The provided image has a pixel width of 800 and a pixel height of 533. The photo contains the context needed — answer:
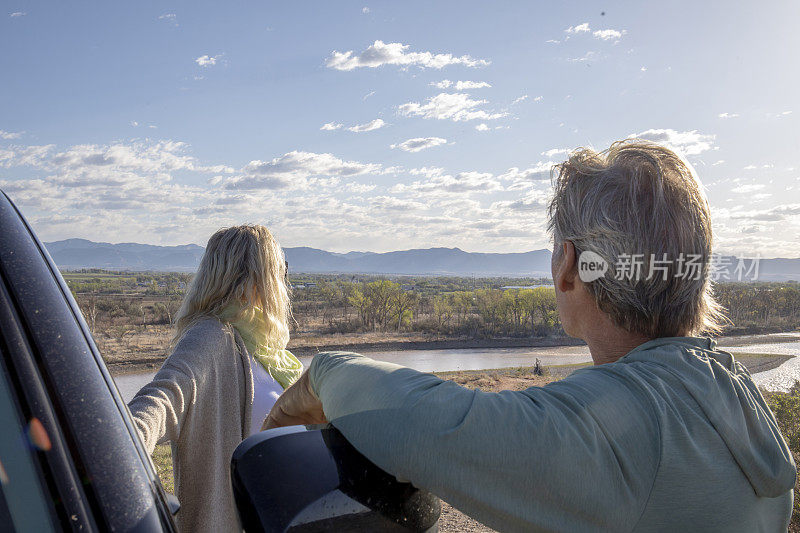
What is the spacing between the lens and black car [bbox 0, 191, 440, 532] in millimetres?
689

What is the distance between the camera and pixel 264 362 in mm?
2695

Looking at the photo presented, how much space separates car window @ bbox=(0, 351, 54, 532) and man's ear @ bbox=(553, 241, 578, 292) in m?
1.05

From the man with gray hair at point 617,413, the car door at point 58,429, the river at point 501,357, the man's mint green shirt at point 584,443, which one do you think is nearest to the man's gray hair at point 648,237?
the man with gray hair at point 617,413

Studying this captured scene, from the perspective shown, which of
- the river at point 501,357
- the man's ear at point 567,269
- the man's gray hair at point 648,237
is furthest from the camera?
the river at point 501,357

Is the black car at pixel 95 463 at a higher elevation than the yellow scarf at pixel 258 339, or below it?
higher

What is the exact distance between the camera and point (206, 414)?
2260 mm

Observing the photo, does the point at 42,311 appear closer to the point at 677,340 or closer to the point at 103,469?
the point at 103,469

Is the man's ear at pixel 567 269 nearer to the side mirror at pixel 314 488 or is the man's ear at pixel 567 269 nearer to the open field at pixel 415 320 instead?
the side mirror at pixel 314 488

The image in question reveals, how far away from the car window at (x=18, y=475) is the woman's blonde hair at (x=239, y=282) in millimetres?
1899

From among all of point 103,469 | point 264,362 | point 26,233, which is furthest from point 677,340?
point 264,362

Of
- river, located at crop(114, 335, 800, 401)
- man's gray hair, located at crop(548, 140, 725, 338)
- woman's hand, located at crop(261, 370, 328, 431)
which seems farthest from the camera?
river, located at crop(114, 335, 800, 401)

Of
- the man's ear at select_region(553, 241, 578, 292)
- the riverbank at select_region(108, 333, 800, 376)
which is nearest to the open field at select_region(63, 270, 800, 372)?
the riverbank at select_region(108, 333, 800, 376)

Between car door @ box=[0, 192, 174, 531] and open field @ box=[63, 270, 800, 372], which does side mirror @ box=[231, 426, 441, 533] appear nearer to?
car door @ box=[0, 192, 174, 531]

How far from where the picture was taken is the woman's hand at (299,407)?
1032 mm
